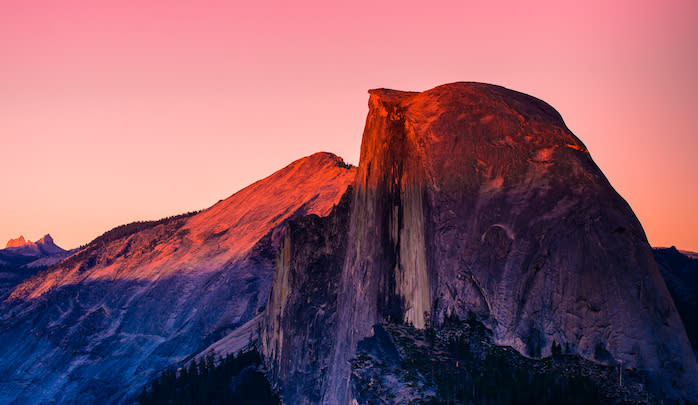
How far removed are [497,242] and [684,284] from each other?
4488 centimetres

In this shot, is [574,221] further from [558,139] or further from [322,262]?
[322,262]

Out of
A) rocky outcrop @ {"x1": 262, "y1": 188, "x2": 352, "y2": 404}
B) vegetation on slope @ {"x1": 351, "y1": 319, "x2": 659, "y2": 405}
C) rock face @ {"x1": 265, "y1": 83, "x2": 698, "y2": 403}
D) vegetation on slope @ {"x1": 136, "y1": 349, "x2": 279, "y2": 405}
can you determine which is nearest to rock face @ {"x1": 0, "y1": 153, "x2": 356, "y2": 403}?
vegetation on slope @ {"x1": 136, "y1": 349, "x2": 279, "y2": 405}

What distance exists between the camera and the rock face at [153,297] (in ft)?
459

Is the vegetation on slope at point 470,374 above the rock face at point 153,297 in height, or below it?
below

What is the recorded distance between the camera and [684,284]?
336 ft

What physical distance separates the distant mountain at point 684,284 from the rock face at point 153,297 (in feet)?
158

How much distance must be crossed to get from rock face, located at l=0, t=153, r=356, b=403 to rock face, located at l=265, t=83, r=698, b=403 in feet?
180

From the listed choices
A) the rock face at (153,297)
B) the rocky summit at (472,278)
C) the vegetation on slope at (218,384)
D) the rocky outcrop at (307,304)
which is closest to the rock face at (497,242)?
the rocky summit at (472,278)

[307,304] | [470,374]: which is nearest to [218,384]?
[307,304]

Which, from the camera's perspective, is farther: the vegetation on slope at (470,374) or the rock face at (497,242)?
the rock face at (497,242)

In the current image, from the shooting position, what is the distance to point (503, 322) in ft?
209

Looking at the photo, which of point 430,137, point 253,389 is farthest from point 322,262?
point 430,137

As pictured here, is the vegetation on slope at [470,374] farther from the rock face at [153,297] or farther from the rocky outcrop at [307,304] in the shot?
the rock face at [153,297]

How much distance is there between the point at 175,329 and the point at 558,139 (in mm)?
88804
